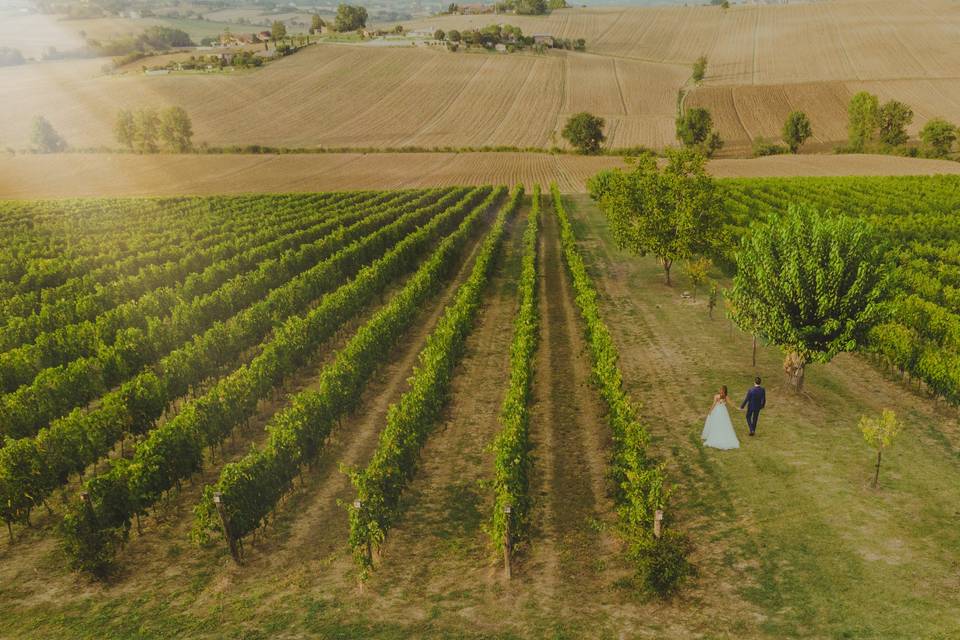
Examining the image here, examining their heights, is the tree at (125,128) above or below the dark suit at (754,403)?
above

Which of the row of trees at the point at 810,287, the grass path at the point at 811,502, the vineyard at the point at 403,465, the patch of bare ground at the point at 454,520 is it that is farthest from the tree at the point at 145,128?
the row of trees at the point at 810,287

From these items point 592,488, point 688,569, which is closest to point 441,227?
point 592,488

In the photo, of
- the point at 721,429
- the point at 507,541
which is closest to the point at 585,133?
the point at 721,429

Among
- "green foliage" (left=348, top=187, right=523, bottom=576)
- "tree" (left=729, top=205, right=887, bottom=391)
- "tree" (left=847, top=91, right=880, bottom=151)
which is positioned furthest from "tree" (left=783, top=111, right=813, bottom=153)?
"green foliage" (left=348, top=187, right=523, bottom=576)

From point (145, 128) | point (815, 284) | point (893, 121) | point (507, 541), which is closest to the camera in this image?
point (507, 541)

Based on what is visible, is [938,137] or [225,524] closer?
[225,524]

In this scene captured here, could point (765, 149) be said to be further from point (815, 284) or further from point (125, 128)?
point (125, 128)

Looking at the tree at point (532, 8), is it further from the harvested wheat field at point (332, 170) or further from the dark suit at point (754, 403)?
the dark suit at point (754, 403)
